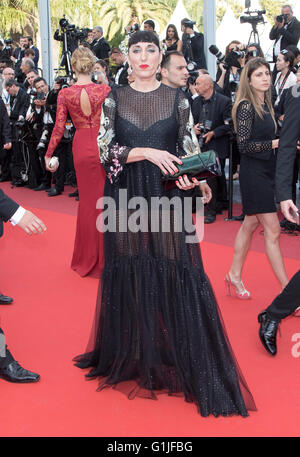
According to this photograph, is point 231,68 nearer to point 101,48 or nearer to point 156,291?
point 101,48

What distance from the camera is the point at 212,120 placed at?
6914 millimetres

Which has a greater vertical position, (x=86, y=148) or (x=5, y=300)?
(x=86, y=148)

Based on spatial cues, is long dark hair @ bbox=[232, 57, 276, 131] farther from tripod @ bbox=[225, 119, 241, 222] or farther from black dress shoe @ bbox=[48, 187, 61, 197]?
black dress shoe @ bbox=[48, 187, 61, 197]

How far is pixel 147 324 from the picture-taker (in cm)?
283

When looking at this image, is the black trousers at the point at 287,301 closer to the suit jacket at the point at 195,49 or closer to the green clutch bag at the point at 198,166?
the green clutch bag at the point at 198,166

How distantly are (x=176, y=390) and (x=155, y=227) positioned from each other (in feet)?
2.71

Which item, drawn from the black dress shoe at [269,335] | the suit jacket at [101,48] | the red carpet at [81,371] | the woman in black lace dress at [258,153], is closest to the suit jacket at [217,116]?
the red carpet at [81,371]

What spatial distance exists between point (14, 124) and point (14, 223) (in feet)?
25.3

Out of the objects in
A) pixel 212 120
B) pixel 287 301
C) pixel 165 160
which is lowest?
pixel 287 301

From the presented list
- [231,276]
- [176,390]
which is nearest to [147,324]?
[176,390]

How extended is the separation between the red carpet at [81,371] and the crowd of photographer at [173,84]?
183cm

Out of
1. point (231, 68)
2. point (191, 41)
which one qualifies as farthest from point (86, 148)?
point (191, 41)

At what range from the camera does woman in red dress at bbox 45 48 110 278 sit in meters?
4.84

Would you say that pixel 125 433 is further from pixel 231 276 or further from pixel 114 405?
pixel 231 276
